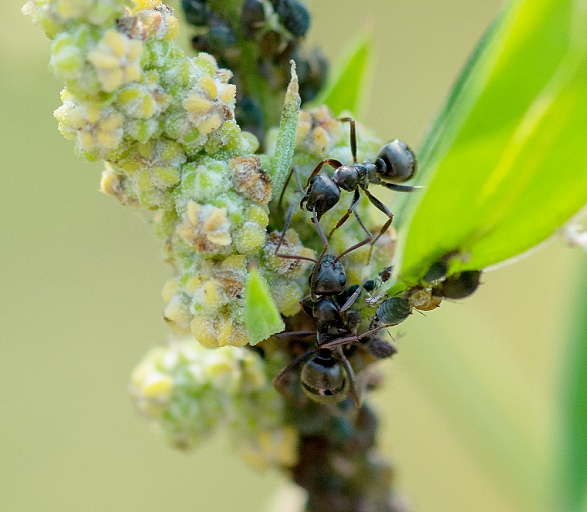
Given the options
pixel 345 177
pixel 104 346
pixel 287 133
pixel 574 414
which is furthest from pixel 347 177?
pixel 104 346

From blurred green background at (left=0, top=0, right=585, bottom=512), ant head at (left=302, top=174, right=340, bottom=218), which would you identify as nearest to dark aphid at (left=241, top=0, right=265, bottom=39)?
ant head at (left=302, top=174, right=340, bottom=218)

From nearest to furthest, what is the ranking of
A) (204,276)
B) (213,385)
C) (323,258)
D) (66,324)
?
(204,276) < (323,258) < (213,385) < (66,324)

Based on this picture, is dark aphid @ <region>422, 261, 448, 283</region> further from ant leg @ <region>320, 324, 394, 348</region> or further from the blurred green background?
the blurred green background

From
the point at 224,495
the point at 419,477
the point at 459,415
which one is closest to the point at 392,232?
the point at 459,415

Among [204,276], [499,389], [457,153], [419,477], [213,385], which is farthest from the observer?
[419,477]

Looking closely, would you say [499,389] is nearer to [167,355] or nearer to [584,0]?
[167,355]

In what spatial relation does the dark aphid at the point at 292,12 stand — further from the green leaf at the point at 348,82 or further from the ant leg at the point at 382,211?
the ant leg at the point at 382,211

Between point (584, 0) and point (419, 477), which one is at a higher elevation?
point (584, 0)
